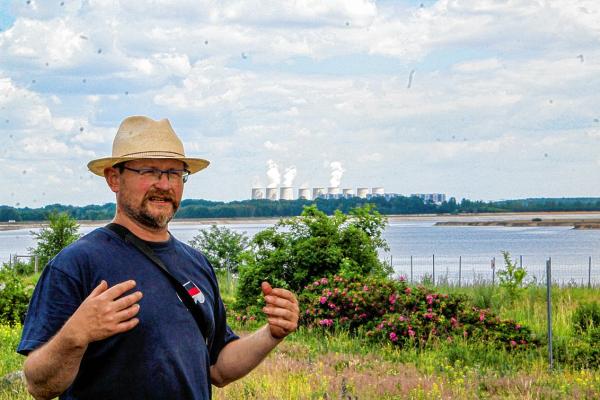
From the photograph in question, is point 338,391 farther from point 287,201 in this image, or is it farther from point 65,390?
point 287,201

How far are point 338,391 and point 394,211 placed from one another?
434ft

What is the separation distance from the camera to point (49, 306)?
3.49 metres

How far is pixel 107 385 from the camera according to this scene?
3576 mm

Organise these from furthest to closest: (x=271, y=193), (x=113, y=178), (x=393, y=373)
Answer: (x=271, y=193), (x=393, y=373), (x=113, y=178)

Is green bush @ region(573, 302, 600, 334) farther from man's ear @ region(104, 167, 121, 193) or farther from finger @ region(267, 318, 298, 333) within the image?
man's ear @ region(104, 167, 121, 193)

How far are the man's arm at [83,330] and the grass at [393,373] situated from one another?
460cm

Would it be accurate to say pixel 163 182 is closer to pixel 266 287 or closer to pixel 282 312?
pixel 266 287

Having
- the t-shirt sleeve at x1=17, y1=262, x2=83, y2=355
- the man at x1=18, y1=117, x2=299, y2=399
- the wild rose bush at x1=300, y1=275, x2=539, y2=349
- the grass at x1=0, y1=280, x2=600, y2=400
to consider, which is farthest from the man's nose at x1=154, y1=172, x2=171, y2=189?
the wild rose bush at x1=300, y1=275, x2=539, y2=349

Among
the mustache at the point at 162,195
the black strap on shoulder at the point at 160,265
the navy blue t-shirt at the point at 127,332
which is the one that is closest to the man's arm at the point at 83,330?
the navy blue t-shirt at the point at 127,332

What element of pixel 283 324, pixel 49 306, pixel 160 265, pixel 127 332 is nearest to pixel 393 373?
pixel 283 324

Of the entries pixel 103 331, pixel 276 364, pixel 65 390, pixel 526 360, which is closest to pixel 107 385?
pixel 65 390

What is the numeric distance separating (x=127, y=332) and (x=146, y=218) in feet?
1.65

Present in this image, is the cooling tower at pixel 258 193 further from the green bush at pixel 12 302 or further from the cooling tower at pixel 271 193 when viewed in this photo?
the green bush at pixel 12 302

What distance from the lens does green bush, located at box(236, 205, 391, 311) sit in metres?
17.5
